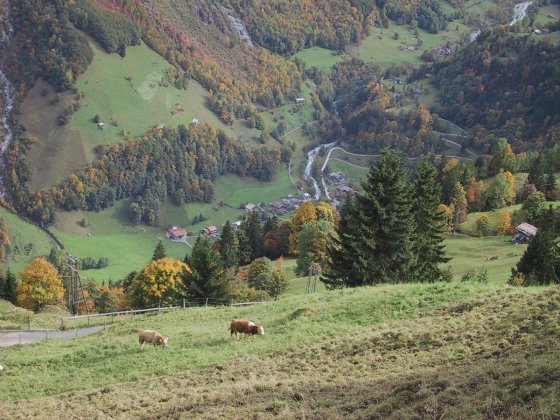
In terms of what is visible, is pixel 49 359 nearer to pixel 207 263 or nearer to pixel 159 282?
pixel 207 263

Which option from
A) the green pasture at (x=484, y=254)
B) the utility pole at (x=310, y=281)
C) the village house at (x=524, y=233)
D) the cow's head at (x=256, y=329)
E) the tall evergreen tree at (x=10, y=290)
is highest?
the cow's head at (x=256, y=329)

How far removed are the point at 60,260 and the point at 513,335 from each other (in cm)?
18995

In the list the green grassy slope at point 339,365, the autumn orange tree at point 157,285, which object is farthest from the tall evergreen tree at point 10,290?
the green grassy slope at point 339,365

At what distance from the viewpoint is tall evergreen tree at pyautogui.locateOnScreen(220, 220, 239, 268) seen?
128 m

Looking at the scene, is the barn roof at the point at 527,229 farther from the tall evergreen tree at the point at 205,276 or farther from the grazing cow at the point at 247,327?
the grazing cow at the point at 247,327

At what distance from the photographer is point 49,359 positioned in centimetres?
3984

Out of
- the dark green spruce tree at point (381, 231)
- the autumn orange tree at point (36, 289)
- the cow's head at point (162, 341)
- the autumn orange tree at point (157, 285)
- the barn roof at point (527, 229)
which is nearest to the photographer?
the cow's head at point (162, 341)

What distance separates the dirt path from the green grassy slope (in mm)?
5287

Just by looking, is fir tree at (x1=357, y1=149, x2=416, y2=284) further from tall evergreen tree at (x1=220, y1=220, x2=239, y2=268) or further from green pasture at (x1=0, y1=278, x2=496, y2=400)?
tall evergreen tree at (x1=220, y1=220, x2=239, y2=268)

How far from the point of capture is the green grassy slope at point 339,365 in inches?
822

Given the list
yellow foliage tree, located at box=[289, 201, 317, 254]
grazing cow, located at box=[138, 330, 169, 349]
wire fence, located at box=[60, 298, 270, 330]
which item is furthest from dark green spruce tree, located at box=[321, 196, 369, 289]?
yellow foliage tree, located at box=[289, 201, 317, 254]

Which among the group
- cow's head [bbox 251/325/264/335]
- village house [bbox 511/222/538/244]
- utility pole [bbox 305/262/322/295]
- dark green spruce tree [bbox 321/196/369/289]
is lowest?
utility pole [bbox 305/262/322/295]

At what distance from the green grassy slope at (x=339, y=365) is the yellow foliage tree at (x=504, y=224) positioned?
8434 cm

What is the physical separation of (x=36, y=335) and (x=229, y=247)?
78.3 meters
